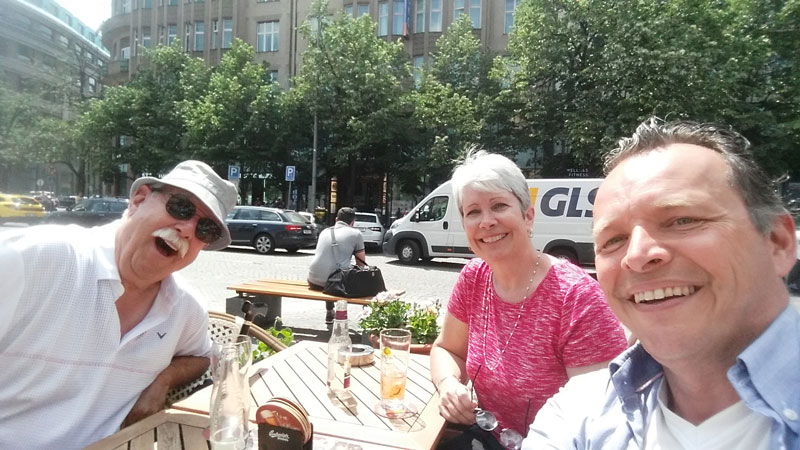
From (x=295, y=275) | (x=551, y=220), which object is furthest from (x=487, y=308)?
(x=551, y=220)

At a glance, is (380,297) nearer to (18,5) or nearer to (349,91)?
(18,5)

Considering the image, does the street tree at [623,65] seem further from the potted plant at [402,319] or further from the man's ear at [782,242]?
the man's ear at [782,242]

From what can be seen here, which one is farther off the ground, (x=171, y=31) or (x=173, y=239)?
(x=171, y=31)

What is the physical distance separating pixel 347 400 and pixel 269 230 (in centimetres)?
1425

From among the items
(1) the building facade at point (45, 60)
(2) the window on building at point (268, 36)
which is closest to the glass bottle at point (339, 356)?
(1) the building facade at point (45, 60)

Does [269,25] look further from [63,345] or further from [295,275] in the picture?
[63,345]

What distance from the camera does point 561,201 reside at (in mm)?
12102

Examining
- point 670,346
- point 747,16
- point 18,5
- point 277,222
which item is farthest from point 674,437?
point 747,16

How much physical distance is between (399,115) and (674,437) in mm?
23250

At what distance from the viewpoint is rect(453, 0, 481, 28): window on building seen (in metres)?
30.1

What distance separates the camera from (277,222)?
52.3ft

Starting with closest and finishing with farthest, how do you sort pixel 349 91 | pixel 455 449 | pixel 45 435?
pixel 45 435 → pixel 455 449 → pixel 349 91

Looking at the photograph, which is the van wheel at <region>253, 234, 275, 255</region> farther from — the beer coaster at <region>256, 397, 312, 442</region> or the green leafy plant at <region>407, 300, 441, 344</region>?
the beer coaster at <region>256, 397, 312, 442</region>

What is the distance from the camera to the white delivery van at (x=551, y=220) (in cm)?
1185
